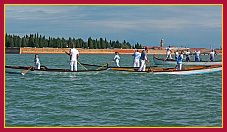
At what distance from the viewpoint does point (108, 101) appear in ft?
50.6

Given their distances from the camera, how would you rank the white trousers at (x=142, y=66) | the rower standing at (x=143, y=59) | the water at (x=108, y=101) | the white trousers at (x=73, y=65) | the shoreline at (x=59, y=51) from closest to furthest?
the water at (x=108, y=101) → the white trousers at (x=73, y=65) → the rower standing at (x=143, y=59) → the white trousers at (x=142, y=66) → the shoreline at (x=59, y=51)

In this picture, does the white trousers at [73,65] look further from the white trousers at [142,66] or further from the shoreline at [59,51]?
the shoreline at [59,51]

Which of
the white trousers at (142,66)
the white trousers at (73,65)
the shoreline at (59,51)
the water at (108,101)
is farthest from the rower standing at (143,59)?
the shoreline at (59,51)

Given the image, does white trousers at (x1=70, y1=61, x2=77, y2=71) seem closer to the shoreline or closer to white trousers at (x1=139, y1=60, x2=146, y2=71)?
white trousers at (x1=139, y1=60, x2=146, y2=71)

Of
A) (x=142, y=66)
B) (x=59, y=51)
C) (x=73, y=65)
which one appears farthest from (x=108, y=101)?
(x=59, y=51)

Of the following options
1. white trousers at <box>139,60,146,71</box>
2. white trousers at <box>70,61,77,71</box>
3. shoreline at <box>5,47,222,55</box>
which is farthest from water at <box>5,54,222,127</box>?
shoreline at <box>5,47,222,55</box>

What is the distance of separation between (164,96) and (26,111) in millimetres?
6107

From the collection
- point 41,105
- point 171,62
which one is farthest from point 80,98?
point 171,62

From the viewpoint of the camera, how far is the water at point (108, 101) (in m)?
11.8

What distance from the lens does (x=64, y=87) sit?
19938 millimetres

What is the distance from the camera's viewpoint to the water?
1178 cm

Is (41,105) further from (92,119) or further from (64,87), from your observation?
(64,87)

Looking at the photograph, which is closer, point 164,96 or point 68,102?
point 68,102

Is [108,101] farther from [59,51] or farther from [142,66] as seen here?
[59,51]
